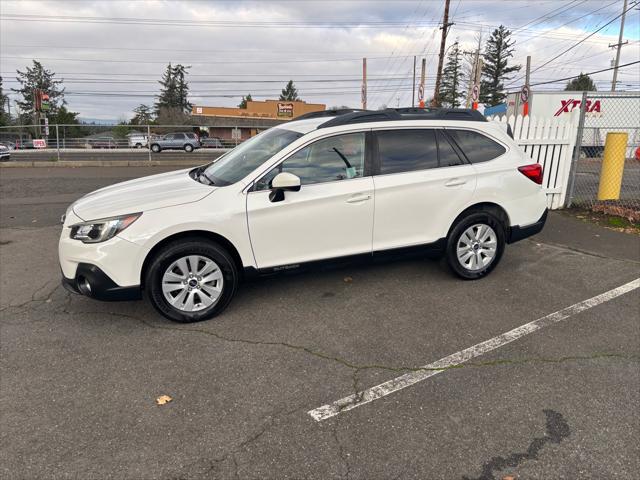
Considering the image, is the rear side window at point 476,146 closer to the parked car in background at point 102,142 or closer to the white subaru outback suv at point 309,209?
the white subaru outback suv at point 309,209

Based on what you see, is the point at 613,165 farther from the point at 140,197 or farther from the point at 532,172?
the point at 140,197

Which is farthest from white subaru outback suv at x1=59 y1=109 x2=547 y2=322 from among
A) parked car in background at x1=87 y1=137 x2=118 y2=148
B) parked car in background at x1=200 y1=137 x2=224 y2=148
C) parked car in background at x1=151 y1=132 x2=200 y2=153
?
parked car in background at x1=200 y1=137 x2=224 y2=148

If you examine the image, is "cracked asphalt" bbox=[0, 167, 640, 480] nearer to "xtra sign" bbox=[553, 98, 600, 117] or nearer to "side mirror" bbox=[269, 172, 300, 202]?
"side mirror" bbox=[269, 172, 300, 202]

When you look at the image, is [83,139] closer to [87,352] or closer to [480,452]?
[87,352]

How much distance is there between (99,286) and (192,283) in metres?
0.72

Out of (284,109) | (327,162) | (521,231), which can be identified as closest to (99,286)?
(327,162)

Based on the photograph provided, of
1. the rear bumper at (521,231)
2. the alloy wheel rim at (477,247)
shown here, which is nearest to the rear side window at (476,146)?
the alloy wheel rim at (477,247)

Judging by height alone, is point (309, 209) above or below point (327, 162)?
below

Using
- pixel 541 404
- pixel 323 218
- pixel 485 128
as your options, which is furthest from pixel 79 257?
pixel 485 128

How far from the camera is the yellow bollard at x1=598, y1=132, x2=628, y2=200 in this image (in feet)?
27.5

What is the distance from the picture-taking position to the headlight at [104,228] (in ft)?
12.5

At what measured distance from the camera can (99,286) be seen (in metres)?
3.80

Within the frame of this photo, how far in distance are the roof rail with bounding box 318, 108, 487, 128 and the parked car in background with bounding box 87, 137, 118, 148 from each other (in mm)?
22713

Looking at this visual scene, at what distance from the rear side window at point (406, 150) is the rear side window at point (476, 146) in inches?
12.1
